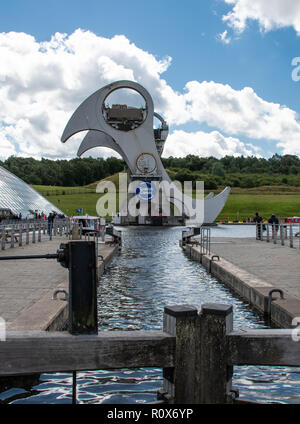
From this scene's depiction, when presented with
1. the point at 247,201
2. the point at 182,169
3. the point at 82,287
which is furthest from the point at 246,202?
the point at 82,287

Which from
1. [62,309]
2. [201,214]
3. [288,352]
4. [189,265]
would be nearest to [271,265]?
[189,265]

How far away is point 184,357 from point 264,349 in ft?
2.48

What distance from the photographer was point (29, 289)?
8.75 m

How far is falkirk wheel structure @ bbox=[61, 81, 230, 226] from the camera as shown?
172 ft

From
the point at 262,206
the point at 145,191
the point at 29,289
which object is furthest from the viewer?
the point at 262,206

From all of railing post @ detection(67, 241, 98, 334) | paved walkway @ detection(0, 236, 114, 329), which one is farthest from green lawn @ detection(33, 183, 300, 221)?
railing post @ detection(67, 241, 98, 334)

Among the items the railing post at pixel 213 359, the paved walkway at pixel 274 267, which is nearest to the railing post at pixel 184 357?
the railing post at pixel 213 359

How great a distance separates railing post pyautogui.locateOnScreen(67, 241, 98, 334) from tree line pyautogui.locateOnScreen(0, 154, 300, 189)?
120713 mm

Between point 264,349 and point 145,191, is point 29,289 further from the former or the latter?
point 145,191

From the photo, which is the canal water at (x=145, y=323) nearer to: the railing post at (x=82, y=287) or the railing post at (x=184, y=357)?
the railing post at (x=184, y=357)

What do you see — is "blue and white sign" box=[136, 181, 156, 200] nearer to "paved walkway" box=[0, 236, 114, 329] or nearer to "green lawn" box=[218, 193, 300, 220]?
"green lawn" box=[218, 193, 300, 220]

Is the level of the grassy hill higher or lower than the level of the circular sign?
lower
